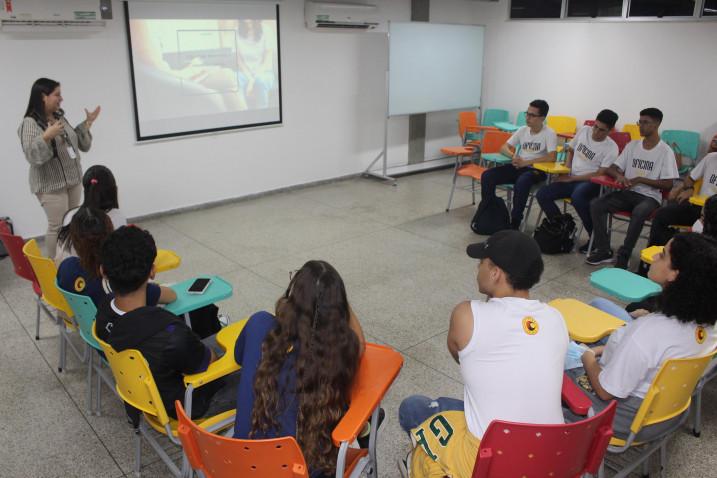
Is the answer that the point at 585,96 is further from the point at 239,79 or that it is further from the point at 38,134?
the point at 38,134

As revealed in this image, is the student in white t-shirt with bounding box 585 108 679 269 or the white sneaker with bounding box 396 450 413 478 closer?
the white sneaker with bounding box 396 450 413 478

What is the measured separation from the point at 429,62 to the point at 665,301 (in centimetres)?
598

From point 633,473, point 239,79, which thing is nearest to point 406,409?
point 633,473

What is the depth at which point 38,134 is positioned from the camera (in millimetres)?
3830

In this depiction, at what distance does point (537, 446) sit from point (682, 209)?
3480 mm

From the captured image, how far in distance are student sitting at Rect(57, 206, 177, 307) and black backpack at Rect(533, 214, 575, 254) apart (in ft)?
11.8

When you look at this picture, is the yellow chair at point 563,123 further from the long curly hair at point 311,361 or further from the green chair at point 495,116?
the long curly hair at point 311,361

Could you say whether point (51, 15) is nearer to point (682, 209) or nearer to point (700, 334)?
point (700, 334)

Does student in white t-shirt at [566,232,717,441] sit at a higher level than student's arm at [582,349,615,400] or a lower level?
higher

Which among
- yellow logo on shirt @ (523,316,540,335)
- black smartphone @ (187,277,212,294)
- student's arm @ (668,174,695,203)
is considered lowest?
black smartphone @ (187,277,212,294)

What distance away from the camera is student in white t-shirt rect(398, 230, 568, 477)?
1.61 metres

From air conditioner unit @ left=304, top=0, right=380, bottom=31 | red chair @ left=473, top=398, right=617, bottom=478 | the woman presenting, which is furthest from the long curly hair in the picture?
air conditioner unit @ left=304, top=0, right=380, bottom=31

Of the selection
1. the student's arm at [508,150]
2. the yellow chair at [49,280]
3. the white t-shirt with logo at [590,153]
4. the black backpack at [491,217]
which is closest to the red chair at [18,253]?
the yellow chair at [49,280]

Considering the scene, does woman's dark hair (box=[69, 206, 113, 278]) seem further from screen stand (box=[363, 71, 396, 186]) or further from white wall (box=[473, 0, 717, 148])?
white wall (box=[473, 0, 717, 148])
